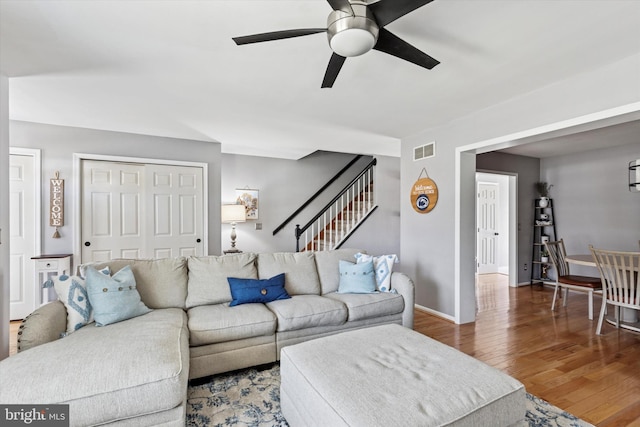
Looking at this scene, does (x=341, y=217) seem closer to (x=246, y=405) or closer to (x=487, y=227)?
(x=487, y=227)

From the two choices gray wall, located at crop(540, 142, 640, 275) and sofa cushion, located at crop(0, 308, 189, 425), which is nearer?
sofa cushion, located at crop(0, 308, 189, 425)

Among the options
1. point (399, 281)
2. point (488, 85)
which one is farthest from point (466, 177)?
point (399, 281)

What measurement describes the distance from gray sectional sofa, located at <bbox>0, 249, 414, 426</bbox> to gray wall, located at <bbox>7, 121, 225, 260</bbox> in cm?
197

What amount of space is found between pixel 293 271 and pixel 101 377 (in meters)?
1.82

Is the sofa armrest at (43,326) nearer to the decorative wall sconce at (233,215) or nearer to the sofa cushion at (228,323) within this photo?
the sofa cushion at (228,323)

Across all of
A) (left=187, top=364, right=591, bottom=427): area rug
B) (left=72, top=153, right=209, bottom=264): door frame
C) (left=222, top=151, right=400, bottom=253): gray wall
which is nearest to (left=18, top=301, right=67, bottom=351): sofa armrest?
(left=187, top=364, right=591, bottom=427): area rug

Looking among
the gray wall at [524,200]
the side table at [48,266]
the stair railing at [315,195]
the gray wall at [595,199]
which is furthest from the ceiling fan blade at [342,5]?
the gray wall at [595,199]

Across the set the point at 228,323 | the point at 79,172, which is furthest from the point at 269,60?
the point at 79,172

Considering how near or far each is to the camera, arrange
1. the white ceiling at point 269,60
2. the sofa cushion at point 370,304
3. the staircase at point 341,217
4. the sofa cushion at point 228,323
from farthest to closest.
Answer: the staircase at point 341,217, the sofa cushion at point 370,304, the sofa cushion at point 228,323, the white ceiling at point 269,60

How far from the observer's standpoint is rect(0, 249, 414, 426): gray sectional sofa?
57.5 inches

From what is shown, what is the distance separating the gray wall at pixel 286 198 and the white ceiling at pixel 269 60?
1.95 m

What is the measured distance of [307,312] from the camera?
260 centimetres

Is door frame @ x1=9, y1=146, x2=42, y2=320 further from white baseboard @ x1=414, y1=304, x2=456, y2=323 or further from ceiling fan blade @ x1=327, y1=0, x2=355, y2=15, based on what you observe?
white baseboard @ x1=414, y1=304, x2=456, y2=323

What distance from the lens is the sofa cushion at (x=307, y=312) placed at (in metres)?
2.52
